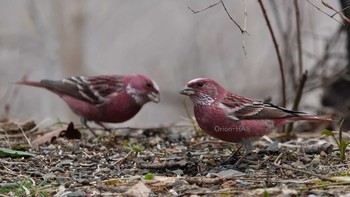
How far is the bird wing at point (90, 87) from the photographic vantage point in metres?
7.45

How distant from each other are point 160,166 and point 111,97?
2311mm

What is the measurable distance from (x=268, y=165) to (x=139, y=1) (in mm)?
10889

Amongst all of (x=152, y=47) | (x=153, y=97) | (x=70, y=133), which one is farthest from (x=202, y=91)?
(x=152, y=47)

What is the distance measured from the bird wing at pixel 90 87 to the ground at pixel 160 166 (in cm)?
53

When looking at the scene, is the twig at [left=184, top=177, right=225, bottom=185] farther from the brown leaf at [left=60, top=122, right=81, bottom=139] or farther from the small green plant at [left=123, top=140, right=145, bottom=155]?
the brown leaf at [left=60, top=122, right=81, bottom=139]

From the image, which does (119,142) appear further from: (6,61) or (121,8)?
(121,8)

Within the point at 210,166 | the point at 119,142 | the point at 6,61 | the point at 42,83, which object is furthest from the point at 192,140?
the point at 6,61

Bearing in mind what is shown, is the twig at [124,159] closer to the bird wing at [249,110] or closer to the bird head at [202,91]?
the bird head at [202,91]

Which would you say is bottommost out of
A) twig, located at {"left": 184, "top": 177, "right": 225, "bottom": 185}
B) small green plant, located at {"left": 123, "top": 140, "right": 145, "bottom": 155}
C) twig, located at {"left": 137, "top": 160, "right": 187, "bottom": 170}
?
twig, located at {"left": 184, "top": 177, "right": 225, "bottom": 185}

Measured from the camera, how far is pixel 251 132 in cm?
564

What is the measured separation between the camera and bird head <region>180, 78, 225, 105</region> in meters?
5.69

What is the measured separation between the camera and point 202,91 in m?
5.73

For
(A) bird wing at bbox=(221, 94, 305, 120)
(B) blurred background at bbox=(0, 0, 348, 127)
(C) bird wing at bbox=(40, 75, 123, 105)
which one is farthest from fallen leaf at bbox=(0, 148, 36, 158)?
(B) blurred background at bbox=(0, 0, 348, 127)

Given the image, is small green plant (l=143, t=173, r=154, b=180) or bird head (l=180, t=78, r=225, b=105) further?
bird head (l=180, t=78, r=225, b=105)
